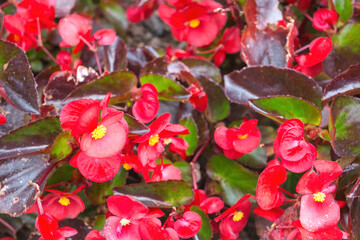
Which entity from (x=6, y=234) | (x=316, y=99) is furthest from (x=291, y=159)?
(x=6, y=234)

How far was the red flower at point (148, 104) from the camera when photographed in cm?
80

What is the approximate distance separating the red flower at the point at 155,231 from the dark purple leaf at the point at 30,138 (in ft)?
0.77

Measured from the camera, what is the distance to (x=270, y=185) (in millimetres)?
705

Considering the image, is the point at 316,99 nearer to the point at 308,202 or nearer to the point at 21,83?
the point at 308,202

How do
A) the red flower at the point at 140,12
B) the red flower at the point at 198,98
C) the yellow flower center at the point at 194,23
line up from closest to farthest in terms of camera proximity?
the red flower at the point at 198,98
the yellow flower center at the point at 194,23
the red flower at the point at 140,12

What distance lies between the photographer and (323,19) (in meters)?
0.91

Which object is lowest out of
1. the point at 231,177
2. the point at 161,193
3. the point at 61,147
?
the point at 231,177

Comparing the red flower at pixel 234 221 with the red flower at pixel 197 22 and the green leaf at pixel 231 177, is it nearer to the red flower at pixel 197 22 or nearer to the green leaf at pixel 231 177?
the green leaf at pixel 231 177

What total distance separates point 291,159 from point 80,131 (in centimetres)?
32

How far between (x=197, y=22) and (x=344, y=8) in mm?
312

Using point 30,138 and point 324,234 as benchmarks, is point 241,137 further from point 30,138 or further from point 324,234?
point 30,138

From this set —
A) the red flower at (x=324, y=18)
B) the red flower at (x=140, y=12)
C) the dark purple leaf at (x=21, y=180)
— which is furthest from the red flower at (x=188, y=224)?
the red flower at (x=140, y=12)

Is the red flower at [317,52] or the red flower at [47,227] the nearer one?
the red flower at [47,227]

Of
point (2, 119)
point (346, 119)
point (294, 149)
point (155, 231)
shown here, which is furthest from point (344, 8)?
point (2, 119)
